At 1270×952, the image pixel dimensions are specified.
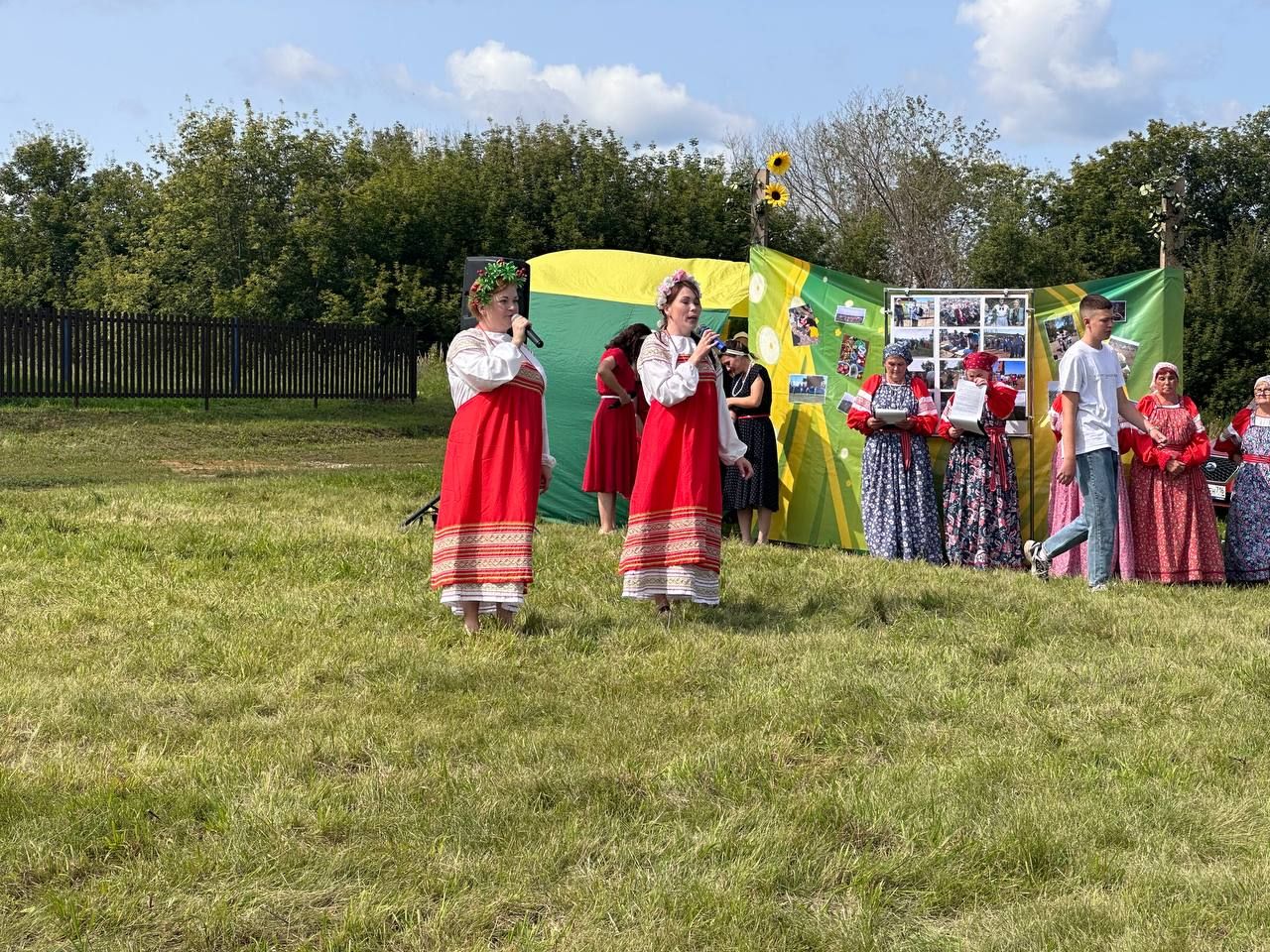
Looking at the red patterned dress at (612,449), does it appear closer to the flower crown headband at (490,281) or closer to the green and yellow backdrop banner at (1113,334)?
the green and yellow backdrop banner at (1113,334)

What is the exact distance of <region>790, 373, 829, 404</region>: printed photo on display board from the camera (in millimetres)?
10477

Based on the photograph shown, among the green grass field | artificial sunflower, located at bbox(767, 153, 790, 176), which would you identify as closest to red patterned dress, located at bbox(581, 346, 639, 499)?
the green grass field

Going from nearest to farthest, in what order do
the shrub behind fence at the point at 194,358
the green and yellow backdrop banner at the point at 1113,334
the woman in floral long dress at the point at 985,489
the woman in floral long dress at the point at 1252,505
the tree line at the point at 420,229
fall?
the woman in floral long dress at the point at 1252,505, the green and yellow backdrop banner at the point at 1113,334, the woman in floral long dress at the point at 985,489, the shrub behind fence at the point at 194,358, the tree line at the point at 420,229

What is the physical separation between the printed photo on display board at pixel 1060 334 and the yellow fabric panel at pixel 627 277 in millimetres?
2479

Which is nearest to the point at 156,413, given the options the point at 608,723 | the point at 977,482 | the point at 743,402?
the point at 743,402

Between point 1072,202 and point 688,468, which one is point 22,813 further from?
point 1072,202

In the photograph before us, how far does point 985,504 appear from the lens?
384 inches

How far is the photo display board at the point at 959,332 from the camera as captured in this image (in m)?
9.90

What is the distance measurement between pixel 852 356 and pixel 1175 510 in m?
2.52

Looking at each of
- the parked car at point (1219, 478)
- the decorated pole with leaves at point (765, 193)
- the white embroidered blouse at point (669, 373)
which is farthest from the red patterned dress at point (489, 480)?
the decorated pole with leaves at point (765, 193)

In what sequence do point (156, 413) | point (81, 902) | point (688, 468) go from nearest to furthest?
point (81, 902)
point (688, 468)
point (156, 413)

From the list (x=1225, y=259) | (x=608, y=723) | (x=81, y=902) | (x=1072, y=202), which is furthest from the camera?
(x=1072, y=202)

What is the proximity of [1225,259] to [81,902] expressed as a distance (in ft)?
86.7

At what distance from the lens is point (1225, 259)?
2634 centimetres
